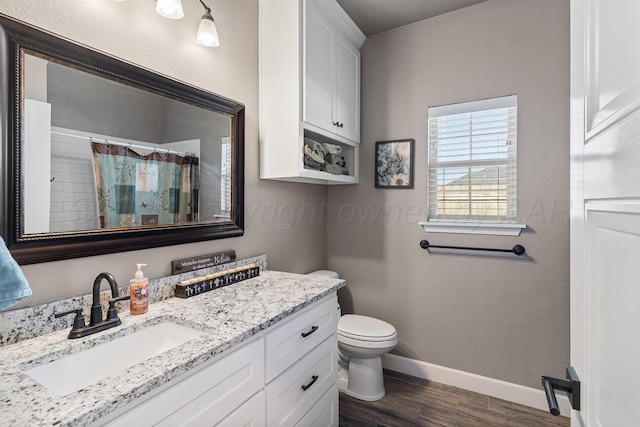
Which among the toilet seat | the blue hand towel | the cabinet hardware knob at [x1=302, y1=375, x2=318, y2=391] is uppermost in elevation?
the blue hand towel

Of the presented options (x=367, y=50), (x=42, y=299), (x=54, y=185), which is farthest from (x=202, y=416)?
(x=367, y=50)

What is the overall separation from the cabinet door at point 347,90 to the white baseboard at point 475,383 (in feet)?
6.03

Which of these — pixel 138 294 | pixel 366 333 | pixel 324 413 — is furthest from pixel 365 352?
pixel 138 294

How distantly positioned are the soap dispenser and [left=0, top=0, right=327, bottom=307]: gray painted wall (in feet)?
0.39

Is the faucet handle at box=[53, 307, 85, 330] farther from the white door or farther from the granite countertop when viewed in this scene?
the white door

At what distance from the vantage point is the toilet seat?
208cm

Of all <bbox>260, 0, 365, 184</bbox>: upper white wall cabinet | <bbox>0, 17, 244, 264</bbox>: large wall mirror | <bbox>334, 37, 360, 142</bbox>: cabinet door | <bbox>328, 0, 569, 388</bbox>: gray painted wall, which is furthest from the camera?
<bbox>334, 37, 360, 142</bbox>: cabinet door

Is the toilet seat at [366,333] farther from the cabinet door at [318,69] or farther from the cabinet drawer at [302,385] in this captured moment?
the cabinet door at [318,69]

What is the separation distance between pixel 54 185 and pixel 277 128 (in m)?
1.16

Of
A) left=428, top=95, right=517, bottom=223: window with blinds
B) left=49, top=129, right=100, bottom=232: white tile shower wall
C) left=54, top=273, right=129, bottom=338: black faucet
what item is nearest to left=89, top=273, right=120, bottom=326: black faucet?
left=54, top=273, right=129, bottom=338: black faucet

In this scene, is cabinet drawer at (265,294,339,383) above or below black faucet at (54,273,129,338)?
below

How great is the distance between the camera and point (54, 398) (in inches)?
27.9

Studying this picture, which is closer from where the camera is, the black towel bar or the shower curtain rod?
the shower curtain rod

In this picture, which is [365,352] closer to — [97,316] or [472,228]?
[472,228]
